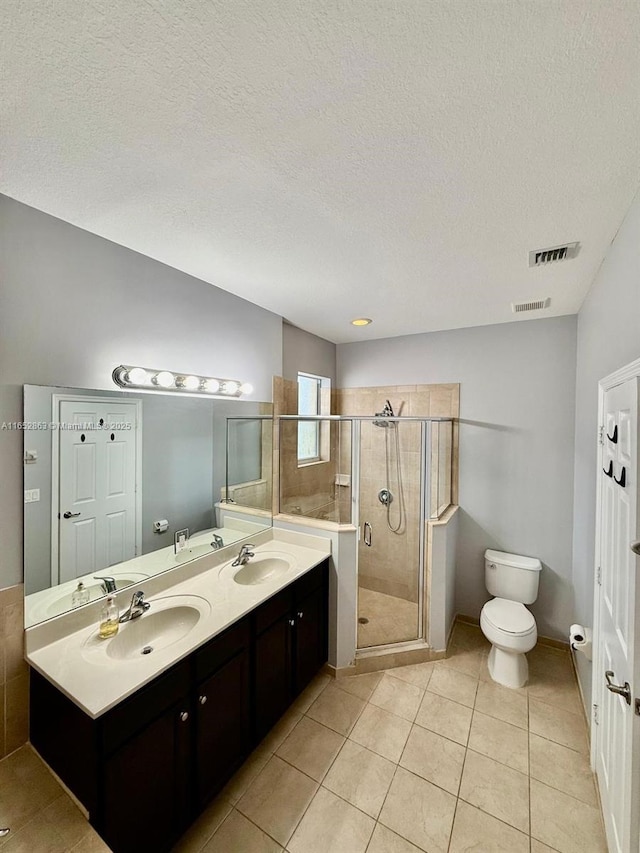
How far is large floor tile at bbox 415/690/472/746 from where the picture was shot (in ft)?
6.53

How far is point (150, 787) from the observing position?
1.27 meters

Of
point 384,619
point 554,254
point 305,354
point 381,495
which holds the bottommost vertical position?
point 384,619

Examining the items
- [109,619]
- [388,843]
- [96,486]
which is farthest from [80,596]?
[388,843]

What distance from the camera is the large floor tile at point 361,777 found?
5.28ft

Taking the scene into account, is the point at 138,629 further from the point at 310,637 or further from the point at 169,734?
the point at 310,637

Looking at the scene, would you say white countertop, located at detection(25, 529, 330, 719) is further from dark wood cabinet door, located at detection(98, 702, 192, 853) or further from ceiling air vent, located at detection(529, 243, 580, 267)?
ceiling air vent, located at detection(529, 243, 580, 267)

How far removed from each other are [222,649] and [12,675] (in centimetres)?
79

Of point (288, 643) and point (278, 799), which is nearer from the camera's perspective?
point (278, 799)

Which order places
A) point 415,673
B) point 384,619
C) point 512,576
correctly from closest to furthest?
point 415,673
point 512,576
point 384,619

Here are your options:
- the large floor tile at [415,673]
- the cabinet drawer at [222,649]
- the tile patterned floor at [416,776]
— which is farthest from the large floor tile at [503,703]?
the cabinet drawer at [222,649]

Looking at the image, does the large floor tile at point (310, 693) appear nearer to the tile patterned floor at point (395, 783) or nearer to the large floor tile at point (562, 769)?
the tile patterned floor at point (395, 783)

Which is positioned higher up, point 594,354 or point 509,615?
point 594,354

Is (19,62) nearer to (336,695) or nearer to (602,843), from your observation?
(336,695)

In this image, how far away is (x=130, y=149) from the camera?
109 cm
